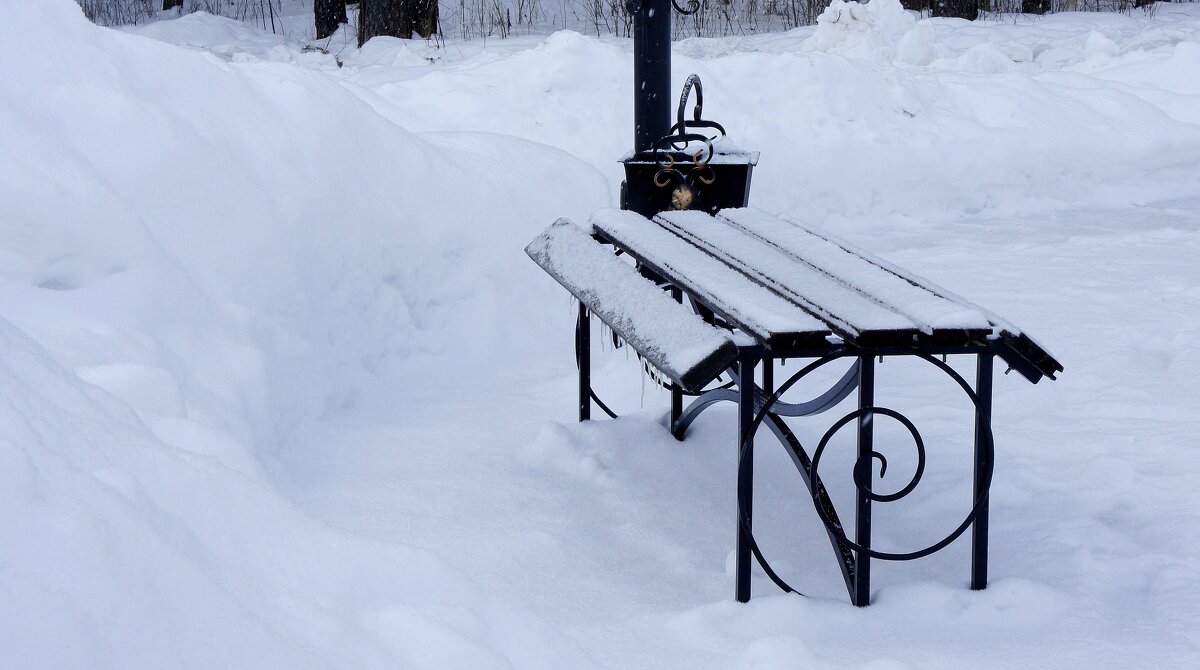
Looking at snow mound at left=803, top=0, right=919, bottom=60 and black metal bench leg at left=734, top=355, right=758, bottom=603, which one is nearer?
black metal bench leg at left=734, top=355, right=758, bottom=603

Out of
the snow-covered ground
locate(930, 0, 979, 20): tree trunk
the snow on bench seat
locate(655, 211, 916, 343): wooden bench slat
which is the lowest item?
the snow-covered ground

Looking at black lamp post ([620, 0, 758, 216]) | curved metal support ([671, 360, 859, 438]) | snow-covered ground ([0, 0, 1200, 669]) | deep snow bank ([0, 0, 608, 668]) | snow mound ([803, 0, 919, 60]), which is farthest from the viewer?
snow mound ([803, 0, 919, 60])

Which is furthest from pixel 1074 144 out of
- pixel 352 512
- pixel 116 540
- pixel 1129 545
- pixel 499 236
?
pixel 116 540

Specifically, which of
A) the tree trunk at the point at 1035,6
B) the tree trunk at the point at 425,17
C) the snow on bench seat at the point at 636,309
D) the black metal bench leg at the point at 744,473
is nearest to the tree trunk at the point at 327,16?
the tree trunk at the point at 425,17

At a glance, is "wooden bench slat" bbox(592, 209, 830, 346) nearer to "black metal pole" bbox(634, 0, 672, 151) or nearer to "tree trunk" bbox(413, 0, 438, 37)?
"black metal pole" bbox(634, 0, 672, 151)

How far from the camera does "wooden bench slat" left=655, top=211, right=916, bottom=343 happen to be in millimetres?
2121

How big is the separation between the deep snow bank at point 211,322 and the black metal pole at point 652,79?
0.54m

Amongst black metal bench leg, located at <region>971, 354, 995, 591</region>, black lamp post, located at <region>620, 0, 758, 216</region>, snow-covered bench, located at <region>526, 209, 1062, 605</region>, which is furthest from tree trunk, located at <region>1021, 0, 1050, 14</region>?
black metal bench leg, located at <region>971, 354, 995, 591</region>

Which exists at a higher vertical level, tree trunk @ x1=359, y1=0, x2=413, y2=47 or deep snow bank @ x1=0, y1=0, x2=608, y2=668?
tree trunk @ x1=359, y1=0, x2=413, y2=47

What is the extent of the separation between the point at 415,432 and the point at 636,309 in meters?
1.14

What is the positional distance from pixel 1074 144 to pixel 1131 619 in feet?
18.5

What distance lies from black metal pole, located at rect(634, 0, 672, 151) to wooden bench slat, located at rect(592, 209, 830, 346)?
4.08ft

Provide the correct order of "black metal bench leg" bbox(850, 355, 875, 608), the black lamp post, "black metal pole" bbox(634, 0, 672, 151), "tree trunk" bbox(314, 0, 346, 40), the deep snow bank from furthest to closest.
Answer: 1. "tree trunk" bbox(314, 0, 346, 40)
2. "black metal pole" bbox(634, 0, 672, 151)
3. the black lamp post
4. "black metal bench leg" bbox(850, 355, 875, 608)
5. the deep snow bank

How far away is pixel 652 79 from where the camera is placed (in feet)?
14.6
